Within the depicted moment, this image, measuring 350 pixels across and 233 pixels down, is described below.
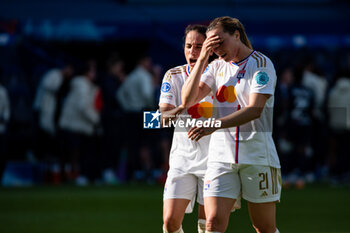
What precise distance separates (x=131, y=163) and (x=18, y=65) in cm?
396

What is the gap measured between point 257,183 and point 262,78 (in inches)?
31.2

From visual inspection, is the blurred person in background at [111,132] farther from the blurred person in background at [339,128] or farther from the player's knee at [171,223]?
the player's knee at [171,223]

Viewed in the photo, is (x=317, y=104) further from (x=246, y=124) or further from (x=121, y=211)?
(x=246, y=124)

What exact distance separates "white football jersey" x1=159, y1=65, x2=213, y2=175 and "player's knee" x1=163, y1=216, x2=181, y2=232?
43 centimetres

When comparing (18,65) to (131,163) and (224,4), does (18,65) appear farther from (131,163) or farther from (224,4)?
(224,4)

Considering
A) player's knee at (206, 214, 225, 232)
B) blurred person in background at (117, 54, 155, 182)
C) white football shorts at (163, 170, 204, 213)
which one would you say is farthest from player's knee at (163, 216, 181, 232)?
blurred person in background at (117, 54, 155, 182)

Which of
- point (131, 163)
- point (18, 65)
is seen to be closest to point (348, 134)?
point (131, 163)

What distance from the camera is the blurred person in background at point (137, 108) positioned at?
14914mm

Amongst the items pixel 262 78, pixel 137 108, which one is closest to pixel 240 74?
pixel 262 78

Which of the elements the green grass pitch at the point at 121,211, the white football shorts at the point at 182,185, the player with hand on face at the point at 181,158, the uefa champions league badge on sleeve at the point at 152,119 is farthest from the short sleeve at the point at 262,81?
the green grass pitch at the point at 121,211

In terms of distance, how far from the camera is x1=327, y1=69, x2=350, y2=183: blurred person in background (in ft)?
49.4

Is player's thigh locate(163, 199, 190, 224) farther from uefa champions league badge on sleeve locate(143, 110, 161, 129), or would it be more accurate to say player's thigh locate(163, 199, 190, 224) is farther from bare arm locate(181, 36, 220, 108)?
bare arm locate(181, 36, 220, 108)

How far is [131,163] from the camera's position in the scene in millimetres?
15812

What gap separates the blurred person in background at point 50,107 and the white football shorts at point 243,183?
10.3 m
